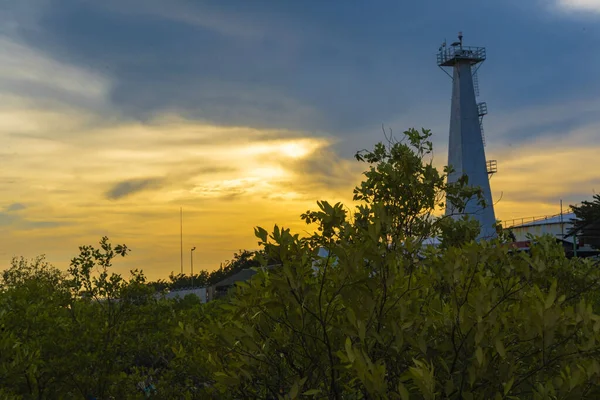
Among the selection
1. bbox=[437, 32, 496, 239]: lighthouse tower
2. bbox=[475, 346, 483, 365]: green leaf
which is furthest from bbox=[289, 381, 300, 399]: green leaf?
bbox=[437, 32, 496, 239]: lighthouse tower

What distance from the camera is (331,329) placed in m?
4.93

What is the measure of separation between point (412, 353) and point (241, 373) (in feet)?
4.56

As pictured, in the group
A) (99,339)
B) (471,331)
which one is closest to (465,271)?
(471,331)

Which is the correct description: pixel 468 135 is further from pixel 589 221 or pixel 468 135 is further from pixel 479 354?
pixel 479 354

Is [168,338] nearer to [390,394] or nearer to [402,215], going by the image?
Answer: [402,215]

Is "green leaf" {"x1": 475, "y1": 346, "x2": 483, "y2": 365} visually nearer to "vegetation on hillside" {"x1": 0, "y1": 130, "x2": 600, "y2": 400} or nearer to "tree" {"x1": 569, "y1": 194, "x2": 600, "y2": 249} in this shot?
"vegetation on hillside" {"x1": 0, "y1": 130, "x2": 600, "y2": 400}

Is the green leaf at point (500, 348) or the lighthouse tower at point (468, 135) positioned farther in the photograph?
the lighthouse tower at point (468, 135)

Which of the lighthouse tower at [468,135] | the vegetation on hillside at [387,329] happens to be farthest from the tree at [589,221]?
the vegetation on hillside at [387,329]

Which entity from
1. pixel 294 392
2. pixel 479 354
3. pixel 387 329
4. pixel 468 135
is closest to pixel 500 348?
pixel 479 354

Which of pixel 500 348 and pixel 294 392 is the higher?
pixel 500 348

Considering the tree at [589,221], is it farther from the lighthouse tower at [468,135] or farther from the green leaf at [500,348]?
the green leaf at [500,348]

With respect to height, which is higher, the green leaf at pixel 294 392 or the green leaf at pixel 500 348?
the green leaf at pixel 500 348

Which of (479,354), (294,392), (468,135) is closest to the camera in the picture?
(479,354)

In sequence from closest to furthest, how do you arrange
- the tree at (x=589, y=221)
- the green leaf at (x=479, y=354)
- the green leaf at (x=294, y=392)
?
the green leaf at (x=479, y=354) < the green leaf at (x=294, y=392) < the tree at (x=589, y=221)
